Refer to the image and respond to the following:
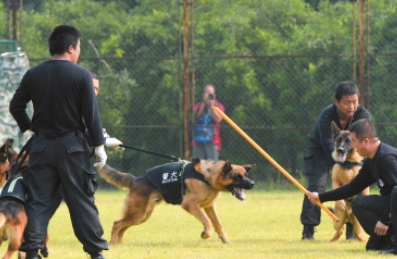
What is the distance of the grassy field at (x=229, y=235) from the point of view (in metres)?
8.18

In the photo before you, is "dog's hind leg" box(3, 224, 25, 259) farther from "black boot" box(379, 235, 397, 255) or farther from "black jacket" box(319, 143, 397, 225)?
"black boot" box(379, 235, 397, 255)

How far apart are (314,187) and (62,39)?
4.10 meters

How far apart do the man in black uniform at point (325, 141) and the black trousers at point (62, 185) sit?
11.5 feet

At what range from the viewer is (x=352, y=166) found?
981 centimetres

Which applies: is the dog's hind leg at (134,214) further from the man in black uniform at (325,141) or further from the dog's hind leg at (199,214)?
the man in black uniform at (325,141)

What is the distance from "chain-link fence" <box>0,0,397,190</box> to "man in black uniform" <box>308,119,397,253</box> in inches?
322

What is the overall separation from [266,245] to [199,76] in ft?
28.5

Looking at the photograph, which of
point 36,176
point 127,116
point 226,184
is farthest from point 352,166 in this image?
point 127,116

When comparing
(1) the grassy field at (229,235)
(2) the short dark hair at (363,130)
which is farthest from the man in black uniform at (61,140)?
(2) the short dark hair at (363,130)

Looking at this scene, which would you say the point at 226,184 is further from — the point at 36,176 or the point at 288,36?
the point at 288,36

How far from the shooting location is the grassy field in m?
8.18

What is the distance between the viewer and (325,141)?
31.9ft

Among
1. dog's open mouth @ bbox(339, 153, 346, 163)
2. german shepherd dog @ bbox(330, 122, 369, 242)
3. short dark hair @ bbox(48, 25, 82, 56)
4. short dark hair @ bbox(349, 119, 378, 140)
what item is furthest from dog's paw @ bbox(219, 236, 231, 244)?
short dark hair @ bbox(48, 25, 82, 56)

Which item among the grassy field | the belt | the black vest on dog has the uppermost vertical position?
the belt
